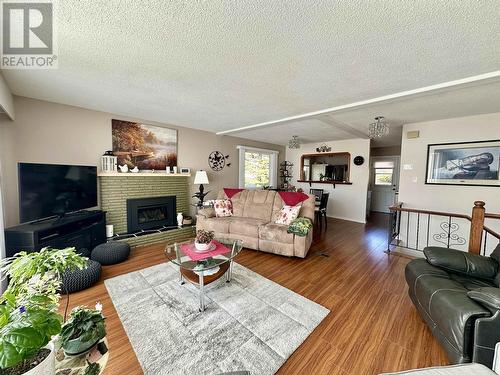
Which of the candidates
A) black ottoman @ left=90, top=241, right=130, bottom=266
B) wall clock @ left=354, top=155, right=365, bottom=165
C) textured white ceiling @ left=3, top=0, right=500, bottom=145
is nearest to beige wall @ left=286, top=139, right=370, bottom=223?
wall clock @ left=354, top=155, right=365, bottom=165

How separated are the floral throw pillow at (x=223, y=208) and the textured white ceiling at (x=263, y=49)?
2.11 metres

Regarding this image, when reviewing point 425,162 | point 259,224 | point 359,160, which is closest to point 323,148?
point 359,160

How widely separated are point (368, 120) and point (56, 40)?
4.41 meters

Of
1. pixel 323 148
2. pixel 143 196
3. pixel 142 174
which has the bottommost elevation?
→ pixel 143 196

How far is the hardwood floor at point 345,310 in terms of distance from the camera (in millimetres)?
1488

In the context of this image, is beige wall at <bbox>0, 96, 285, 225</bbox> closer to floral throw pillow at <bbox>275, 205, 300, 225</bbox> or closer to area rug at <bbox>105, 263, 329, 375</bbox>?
area rug at <bbox>105, 263, 329, 375</bbox>

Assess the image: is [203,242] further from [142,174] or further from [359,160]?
[359,160]

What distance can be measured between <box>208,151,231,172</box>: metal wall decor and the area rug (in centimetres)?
328

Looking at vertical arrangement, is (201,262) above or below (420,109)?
below

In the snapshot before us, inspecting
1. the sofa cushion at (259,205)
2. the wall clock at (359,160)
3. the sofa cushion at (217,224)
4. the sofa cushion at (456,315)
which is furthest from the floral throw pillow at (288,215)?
the wall clock at (359,160)

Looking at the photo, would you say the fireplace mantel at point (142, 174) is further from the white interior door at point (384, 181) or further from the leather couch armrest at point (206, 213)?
the white interior door at point (384, 181)

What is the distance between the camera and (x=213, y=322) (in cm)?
185

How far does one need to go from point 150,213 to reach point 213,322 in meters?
3.05

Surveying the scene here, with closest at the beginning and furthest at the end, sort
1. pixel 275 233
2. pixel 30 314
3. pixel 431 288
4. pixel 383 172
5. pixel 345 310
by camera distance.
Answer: pixel 30 314 < pixel 431 288 < pixel 345 310 < pixel 275 233 < pixel 383 172
